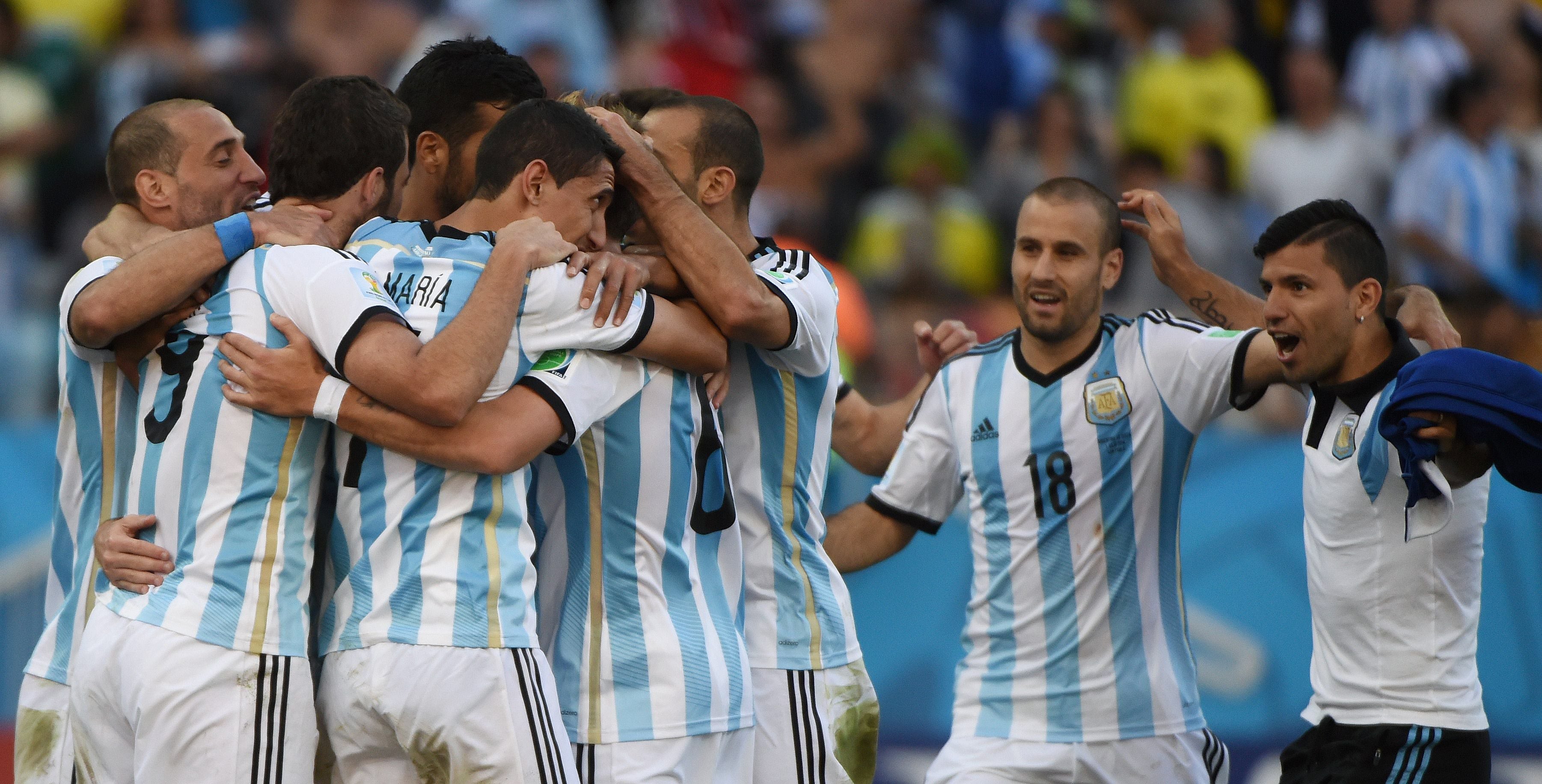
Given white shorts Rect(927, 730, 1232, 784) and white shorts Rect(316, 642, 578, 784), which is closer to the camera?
white shorts Rect(316, 642, 578, 784)

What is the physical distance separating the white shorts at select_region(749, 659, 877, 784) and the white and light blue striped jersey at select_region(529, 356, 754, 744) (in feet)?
1.03

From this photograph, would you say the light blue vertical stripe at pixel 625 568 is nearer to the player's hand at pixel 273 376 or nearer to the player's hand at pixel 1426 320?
the player's hand at pixel 273 376

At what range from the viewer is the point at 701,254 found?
434cm

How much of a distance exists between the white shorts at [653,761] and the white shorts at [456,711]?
0.25m

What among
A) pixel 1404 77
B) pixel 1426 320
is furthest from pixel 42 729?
pixel 1404 77

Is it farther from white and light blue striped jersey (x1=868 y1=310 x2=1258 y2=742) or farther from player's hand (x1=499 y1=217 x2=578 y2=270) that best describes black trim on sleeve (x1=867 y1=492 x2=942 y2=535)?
player's hand (x1=499 y1=217 x2=578 y2=270)


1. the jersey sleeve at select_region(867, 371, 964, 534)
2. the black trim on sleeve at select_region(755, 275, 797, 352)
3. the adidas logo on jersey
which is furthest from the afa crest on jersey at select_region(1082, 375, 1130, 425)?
the black trim on sleeve at select_region(755, 275, 797, 352)

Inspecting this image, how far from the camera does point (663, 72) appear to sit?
40.1 feet

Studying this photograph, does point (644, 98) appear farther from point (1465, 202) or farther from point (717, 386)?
point (1465, 202)

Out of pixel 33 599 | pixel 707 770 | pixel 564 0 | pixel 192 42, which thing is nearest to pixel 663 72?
pixel 564 0

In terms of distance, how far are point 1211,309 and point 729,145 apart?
191cm

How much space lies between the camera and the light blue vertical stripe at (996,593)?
5.55 meters

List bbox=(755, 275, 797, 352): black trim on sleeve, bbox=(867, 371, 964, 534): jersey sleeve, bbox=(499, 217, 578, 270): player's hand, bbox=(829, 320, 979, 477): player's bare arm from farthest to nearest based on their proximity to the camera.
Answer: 1. bbox=(867, 371, 964, 534): jersey sleeve
2. bbox=(829, 320, 979, 477): player's bare arm
3. bbox=(755, 275, 797, 352): black trim on sleeve
4. bbox=(499, 217, 578, 270): player's hand

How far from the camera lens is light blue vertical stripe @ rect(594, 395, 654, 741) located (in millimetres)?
4047
